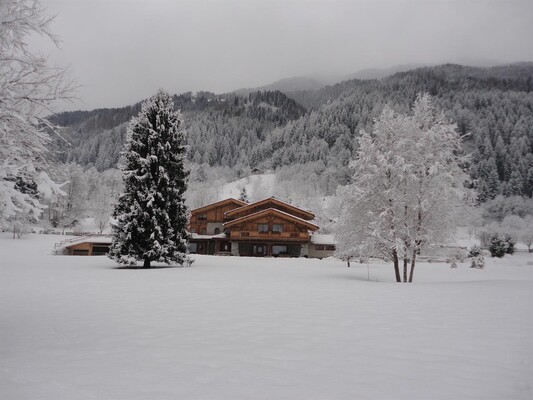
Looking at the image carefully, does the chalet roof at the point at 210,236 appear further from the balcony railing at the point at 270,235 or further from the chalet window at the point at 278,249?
the chalet window at the point at 278,249

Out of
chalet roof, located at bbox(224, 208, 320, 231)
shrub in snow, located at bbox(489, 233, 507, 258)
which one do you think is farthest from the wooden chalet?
shrub in snow, located at bbox(489, 233, 507, 258)

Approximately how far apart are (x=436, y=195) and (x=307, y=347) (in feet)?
57.4

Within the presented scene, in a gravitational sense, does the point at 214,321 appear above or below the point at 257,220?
below

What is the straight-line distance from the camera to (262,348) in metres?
6.86

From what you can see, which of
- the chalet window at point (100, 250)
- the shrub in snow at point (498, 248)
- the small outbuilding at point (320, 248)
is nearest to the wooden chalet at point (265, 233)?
the small outbuilding at point (320, 248)

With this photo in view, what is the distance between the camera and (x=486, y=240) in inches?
3735

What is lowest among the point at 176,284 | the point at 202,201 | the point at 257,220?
the point at 176,284

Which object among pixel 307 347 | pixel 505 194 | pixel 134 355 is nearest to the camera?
pixel 134 355

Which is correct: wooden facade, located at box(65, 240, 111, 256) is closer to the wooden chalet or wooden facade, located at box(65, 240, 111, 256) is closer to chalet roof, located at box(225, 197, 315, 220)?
the wooden chalet

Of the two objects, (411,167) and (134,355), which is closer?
(134,355)

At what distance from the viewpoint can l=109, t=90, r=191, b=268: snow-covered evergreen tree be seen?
26.8 metres

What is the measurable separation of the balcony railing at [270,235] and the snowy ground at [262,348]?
131ft

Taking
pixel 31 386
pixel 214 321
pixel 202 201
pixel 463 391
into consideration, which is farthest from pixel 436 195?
pixel 202 201

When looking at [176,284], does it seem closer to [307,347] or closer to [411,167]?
[307,347]
